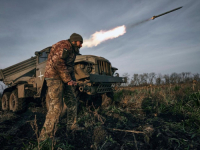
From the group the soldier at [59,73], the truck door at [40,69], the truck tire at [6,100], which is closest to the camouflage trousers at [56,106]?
the soldier at [59,73]

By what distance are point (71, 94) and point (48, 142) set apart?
4.72 ft

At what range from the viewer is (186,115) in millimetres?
3523

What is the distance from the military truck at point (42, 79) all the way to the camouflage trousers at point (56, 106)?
982mm

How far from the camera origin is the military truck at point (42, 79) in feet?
15.8

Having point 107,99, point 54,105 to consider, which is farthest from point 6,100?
point 54,105

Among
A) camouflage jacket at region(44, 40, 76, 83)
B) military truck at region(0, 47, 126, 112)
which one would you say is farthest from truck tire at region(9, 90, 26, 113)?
camouflage jacket at region(44, 40, 76, 83)

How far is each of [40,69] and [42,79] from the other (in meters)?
0.77

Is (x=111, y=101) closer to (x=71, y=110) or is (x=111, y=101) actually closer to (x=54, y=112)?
(x=71, y=110)

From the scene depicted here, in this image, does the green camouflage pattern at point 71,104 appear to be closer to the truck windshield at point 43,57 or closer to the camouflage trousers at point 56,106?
the camouflage trousers at point 56,106

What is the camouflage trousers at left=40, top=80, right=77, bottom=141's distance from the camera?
2.54 meters

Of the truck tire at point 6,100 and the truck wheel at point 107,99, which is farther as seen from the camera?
the truck tire at point 6,100

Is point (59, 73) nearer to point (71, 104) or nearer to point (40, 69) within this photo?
point (71, 104)

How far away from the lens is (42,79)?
5.58 m


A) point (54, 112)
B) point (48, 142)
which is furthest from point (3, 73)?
point (48, 142)
